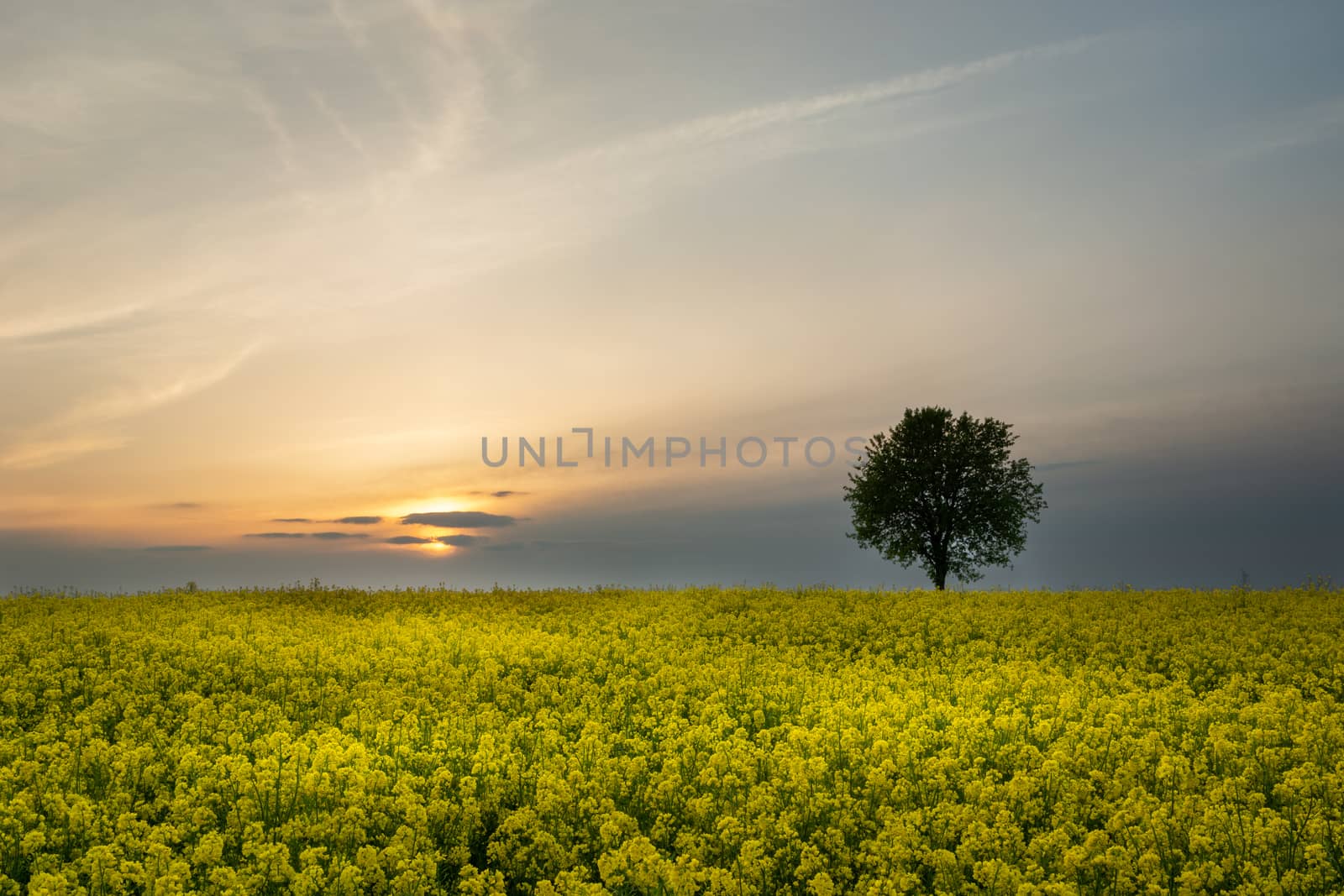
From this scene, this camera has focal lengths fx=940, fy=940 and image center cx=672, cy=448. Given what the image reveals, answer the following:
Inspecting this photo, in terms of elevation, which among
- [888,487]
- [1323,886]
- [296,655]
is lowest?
[1323,886]

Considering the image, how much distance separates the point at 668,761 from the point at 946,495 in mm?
35821

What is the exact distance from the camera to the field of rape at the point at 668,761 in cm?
866

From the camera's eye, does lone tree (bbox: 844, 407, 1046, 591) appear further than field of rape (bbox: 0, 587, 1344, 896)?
Yes

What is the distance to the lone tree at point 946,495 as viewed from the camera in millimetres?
43562

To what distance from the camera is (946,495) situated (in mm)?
44188

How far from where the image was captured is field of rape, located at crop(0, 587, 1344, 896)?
341 inches

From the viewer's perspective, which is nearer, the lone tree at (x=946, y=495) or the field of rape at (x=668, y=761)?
the field of rape at (x=668, y=761)

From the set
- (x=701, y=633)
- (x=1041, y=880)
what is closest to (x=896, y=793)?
(x=1041, y=880)

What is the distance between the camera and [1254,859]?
28.9 ft

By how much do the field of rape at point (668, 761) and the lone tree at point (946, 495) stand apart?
22916 mm

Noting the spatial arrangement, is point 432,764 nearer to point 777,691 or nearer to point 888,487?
point 777,691

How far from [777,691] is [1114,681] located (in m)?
5.93

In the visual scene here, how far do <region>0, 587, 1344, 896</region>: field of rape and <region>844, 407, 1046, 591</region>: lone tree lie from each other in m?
22.9

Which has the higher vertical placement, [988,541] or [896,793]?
[988,541]
